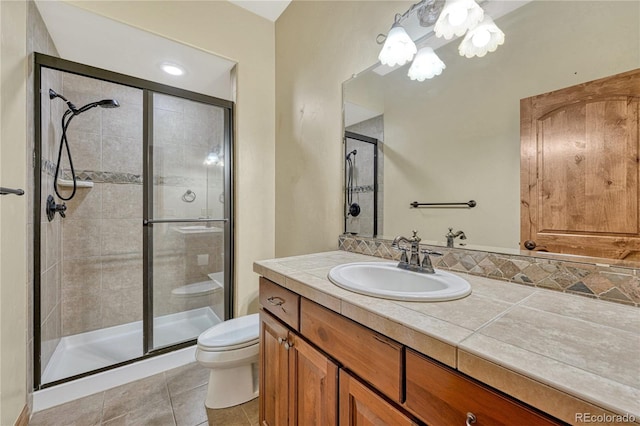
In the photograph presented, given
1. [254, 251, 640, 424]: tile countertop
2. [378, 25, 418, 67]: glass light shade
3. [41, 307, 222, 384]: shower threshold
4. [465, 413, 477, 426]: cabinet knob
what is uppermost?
[378, 25, 418, 67]: glass light shade

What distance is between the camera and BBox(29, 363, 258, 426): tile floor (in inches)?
55.8

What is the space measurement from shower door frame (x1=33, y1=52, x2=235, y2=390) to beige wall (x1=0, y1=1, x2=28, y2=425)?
143 millimetres

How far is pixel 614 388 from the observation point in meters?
0.38

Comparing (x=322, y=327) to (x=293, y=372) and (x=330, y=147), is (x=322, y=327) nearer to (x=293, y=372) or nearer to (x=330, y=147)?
(x=293, y=372)

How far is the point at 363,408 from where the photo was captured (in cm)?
71

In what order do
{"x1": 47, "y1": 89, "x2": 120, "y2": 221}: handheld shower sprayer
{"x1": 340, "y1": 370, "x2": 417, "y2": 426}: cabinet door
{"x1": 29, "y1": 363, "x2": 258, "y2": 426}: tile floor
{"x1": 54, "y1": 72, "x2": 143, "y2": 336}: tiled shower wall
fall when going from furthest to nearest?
{"x1": 54, "y1": 72, "x2": 143, "y2": 336}: tiled shower wall → {"x1": 47, "y1": 89, "x2": 120, "y2": 221}: handheld shower sprayer → {"x1": 29, "y1": 363, "x2": 258, "y2": 426}: tile floor → {"x1": 340, "y1": 370, "x2": 417, "y2": 426}: cabinet door

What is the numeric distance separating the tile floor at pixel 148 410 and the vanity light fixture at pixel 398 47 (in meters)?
2.03

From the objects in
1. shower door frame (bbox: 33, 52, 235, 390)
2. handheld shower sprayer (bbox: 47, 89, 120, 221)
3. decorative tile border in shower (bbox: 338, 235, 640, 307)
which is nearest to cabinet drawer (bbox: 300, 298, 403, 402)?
decorative tile border in shower (bbox: 338, 235, 640, 307)

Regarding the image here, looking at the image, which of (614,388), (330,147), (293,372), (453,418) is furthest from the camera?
(330,147)

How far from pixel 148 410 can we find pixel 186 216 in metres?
1.38

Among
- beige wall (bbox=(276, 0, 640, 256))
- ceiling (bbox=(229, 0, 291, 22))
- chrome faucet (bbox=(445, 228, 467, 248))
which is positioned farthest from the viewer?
ceiling (bbox=(229, 0, 291, 22))

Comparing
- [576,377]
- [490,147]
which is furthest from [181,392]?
[490,147]

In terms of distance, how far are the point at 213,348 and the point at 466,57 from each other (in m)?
1.89

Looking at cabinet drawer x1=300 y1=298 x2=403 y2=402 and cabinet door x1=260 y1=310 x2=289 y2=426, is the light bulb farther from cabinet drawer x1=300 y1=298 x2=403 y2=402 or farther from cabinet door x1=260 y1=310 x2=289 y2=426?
cabinet door x1=260 y1=310 x2=289 y2=426
